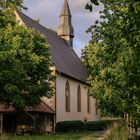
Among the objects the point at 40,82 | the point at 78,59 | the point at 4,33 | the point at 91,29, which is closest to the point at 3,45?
the point at 4,33

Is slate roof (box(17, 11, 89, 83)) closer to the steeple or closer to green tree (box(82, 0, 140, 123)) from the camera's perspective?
the steeple

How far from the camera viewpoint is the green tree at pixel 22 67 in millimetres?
33281

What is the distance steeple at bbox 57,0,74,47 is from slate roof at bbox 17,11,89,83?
7.52 ft

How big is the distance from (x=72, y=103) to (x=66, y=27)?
18.4 metres

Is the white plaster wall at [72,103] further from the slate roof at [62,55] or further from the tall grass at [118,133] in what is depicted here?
the tall grass at [118,133]

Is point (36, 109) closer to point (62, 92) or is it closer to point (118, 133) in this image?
point (62, 92)

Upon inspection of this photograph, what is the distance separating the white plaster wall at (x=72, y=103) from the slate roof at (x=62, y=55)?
3.25 ft

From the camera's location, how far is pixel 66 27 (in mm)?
71562

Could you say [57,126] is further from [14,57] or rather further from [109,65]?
[109,65]

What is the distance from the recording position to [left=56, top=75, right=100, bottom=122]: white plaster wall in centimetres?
5100

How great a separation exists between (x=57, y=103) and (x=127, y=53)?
1229 inches

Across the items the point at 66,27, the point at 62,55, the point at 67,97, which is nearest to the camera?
the point at 67,97

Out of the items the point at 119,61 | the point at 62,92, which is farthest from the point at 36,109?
the point at 119,61

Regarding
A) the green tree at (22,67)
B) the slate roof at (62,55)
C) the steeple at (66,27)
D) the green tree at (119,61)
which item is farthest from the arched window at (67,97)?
the green tree at (119,61)
